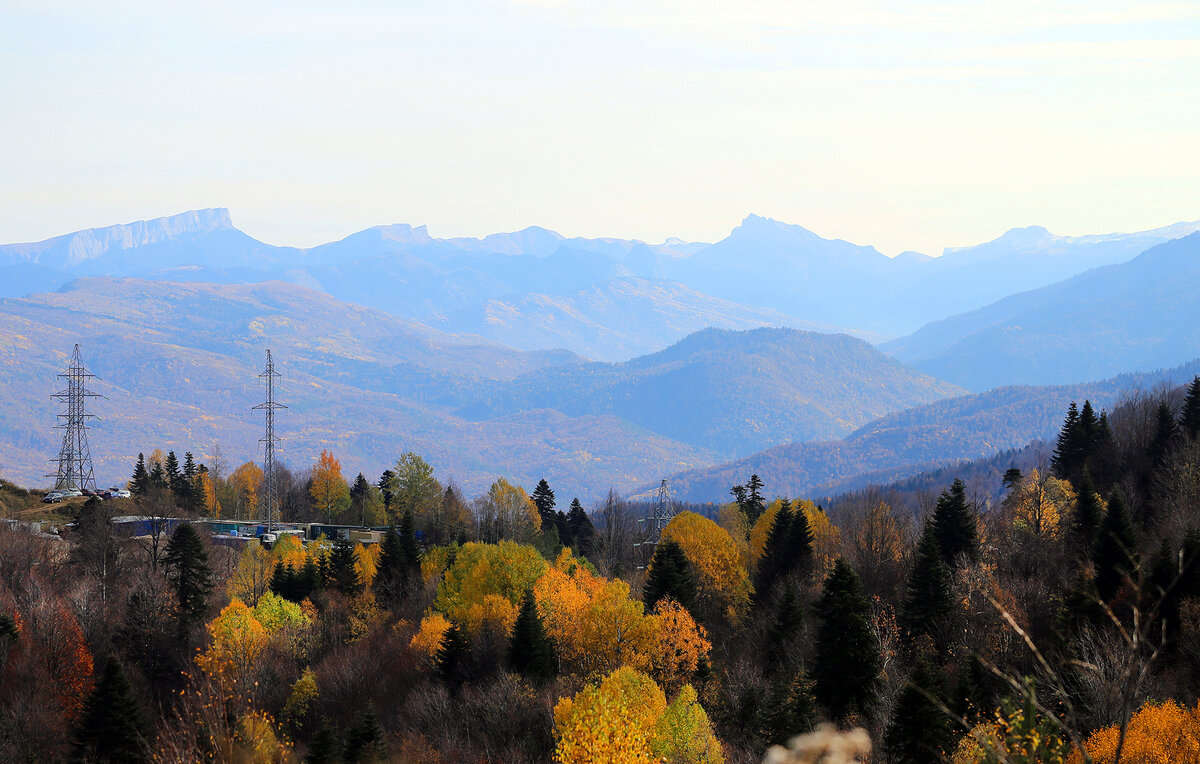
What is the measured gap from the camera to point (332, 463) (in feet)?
408

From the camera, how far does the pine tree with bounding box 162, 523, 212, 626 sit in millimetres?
67963

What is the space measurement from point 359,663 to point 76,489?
60.1m

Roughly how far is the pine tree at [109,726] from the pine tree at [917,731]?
3612cm

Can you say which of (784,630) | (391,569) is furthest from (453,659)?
(391,569)

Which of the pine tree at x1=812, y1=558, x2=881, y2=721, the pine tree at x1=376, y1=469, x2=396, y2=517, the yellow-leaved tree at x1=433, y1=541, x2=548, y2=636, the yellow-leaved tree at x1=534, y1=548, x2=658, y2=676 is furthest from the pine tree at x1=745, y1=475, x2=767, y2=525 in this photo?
the pine tree at x1=812, y1=558, x2=881, y2=721

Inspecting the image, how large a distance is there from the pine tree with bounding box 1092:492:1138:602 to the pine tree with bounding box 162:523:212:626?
5903 centimetres

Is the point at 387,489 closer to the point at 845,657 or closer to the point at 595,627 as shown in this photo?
the point at 595,627

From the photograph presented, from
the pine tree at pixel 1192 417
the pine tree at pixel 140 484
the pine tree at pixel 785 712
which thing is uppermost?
the pine tree at pixel 1192 417

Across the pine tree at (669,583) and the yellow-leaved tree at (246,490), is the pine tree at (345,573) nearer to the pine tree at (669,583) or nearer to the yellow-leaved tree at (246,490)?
the pine tree at (669,583)

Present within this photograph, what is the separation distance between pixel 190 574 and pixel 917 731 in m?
54.9

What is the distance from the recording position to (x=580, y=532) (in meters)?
107

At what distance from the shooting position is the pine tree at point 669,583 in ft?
198

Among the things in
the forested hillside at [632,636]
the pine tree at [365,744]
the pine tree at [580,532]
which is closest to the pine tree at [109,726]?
the forested hillside at [632,636]

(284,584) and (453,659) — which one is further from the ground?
(284,584)
